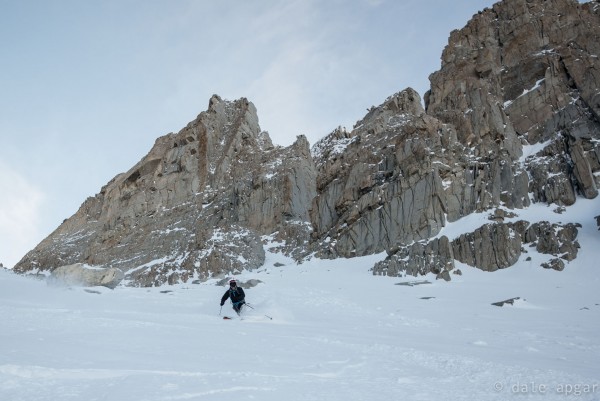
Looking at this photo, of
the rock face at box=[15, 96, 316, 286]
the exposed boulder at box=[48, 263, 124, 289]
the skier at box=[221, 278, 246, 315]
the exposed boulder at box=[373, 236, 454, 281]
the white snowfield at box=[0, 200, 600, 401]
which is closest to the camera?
the white snowfield at box=[0, 200, 600, 401]

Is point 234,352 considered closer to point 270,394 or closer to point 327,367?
point 327,367

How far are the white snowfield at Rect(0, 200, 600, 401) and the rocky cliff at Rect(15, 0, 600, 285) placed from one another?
85.3ft

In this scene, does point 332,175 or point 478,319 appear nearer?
point 478,319

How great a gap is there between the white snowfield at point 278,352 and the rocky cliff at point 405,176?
2600cm

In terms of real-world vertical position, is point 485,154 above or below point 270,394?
above

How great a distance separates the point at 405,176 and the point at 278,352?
139ft

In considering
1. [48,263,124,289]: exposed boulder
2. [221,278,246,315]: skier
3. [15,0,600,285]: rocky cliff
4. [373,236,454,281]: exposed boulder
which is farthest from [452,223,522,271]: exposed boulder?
[221,278,246,315]: skier

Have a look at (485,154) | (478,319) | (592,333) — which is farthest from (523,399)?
(485,154)

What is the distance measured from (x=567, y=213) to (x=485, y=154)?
11.0m

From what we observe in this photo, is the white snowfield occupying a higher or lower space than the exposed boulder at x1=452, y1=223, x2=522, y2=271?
lower

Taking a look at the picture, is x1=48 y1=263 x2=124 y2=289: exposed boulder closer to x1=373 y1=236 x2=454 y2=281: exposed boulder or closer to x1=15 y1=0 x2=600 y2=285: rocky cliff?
x1=373 y1=236 x2=454 y2=281: exposed boulder

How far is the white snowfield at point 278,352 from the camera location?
5389mm

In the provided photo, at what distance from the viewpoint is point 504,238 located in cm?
3969

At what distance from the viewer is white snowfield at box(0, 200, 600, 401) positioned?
5389 millimetres
